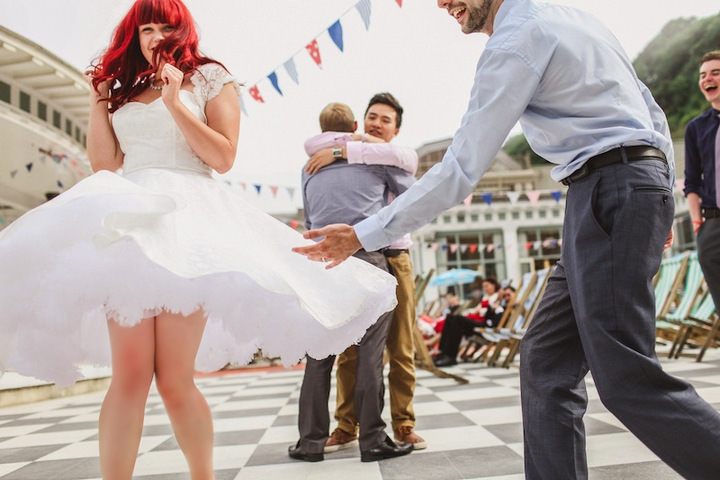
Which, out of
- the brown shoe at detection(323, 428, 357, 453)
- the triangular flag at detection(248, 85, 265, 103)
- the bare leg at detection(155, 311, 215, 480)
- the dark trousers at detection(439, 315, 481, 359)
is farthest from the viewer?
the dark trousers at detection(439, 315, 481, 359)

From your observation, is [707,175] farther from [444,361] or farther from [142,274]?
[444,361]

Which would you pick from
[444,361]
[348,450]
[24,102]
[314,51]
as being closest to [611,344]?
[348,450]

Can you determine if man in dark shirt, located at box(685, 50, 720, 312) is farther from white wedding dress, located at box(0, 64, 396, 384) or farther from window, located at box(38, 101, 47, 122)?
window, located at box(38, 101, 47, 122)

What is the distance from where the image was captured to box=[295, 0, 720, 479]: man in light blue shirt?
112 centimetres

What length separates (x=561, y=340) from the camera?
4.40 feet

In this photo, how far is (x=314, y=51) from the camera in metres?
5.80

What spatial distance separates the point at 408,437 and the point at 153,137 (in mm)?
1682

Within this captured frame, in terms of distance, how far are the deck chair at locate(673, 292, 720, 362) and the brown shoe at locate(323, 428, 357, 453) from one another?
3.60 metres

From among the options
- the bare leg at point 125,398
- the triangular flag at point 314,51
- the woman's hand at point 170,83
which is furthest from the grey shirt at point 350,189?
the triangular flag at point 314,51

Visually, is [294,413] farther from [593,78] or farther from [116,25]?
[593,78]

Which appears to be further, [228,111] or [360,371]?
[360,371]

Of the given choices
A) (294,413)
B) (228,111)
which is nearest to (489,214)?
(294,413)

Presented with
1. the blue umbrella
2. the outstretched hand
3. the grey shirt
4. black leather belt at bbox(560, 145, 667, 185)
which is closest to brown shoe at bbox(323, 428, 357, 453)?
the grey shirt

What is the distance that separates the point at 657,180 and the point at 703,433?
1.64ft
